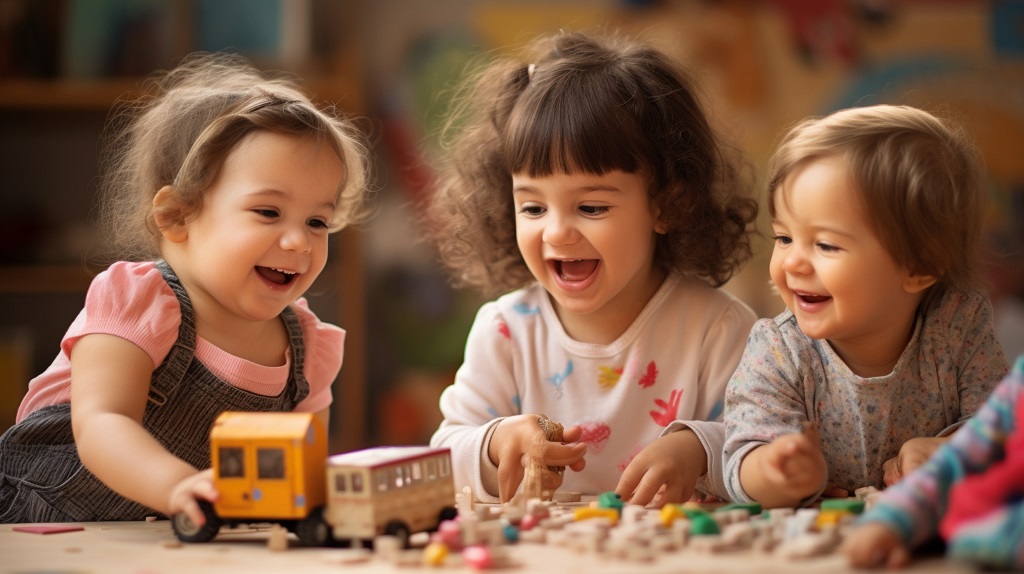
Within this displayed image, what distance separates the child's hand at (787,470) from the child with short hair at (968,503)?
6.9 inches

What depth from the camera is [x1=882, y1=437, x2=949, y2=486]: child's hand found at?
1.07m

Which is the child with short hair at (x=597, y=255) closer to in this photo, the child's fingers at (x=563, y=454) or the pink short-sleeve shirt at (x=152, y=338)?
the child's fingers at (x=563, y=454)

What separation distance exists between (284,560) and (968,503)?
544 mm

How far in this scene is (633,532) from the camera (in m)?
0.95

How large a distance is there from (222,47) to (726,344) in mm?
2171

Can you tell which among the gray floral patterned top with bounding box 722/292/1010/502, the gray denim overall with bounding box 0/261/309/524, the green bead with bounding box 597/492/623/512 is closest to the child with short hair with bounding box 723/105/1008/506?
the gray floral patterned top with bounding box 722/292/1010/502

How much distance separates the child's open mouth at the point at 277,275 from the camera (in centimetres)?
122

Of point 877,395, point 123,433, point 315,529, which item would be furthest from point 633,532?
point 123,433

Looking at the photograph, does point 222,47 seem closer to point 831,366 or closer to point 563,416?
point 563,416

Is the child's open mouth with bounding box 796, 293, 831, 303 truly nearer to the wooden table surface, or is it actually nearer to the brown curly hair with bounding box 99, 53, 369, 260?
the wooden table surface

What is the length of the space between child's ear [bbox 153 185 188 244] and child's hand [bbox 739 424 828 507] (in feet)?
2.28

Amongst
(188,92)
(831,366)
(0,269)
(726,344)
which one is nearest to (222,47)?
(0,269)

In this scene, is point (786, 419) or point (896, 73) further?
point (896, 73)

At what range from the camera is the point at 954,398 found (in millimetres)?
1177
